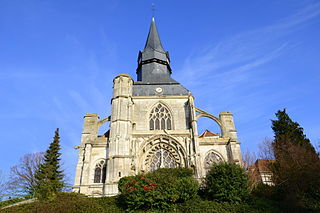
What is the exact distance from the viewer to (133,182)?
1221 centimetres

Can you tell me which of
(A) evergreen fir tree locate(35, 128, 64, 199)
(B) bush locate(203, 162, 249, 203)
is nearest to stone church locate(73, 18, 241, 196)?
(A) evergreen fir tree locate(35, 128, 64, 199)

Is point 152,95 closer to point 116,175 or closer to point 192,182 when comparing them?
point 116,175

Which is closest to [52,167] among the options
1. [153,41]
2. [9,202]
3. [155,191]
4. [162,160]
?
[9,202]

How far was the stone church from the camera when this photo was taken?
18.2m

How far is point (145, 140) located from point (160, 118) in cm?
332

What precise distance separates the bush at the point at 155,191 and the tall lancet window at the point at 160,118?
954 centimetres

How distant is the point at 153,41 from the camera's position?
104ft

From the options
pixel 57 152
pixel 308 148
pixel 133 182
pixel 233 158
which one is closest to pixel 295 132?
pixel 308 148

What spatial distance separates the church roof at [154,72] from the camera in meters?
24.7

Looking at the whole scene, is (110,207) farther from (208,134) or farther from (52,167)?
(208,134)

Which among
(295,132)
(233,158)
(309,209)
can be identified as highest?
(295,132)

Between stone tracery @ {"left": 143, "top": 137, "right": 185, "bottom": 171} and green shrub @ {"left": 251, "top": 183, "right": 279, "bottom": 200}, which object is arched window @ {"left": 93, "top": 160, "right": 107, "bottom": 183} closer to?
stone tracery @ {"left": 143, "top": 137, "right": 185, "bottom": 171}

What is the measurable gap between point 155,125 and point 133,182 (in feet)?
33.9

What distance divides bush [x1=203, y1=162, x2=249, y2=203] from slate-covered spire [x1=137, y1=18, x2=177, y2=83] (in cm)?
1530
